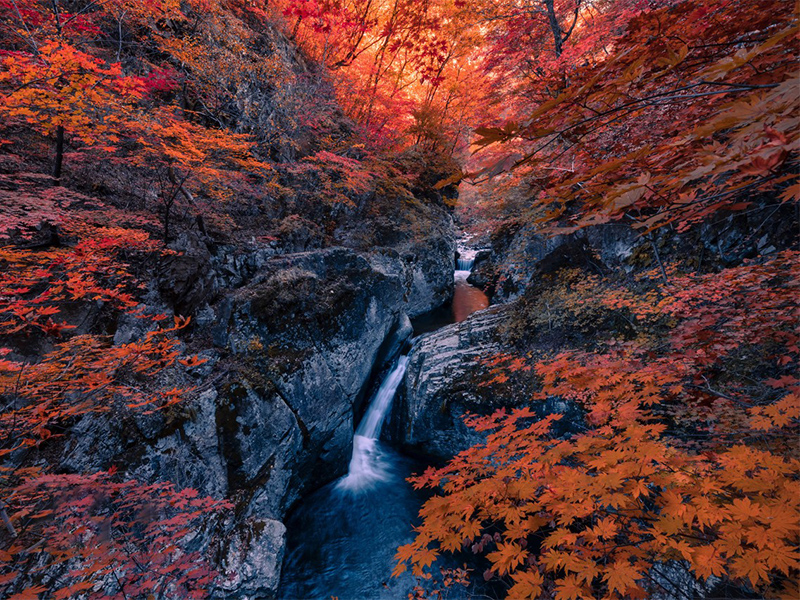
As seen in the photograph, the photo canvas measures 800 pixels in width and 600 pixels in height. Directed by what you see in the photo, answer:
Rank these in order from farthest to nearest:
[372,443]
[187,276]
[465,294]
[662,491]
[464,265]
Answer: [464,265] < [465,294] < [372,443] < [187,276] < [662,491]

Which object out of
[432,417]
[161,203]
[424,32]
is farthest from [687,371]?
[424,32]

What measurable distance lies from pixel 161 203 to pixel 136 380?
4.82 meters

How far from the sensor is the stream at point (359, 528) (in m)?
5.65

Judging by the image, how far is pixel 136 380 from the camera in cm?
549

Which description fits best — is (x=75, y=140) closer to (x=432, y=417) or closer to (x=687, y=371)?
(x=432, y=417)

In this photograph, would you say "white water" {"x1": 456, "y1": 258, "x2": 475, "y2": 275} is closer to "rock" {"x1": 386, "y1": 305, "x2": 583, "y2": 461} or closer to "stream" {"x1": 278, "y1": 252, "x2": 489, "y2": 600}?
"rock" {"x1": 386, "y1": 305, "x2": 583, "y2": 461}

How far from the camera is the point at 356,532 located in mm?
6703

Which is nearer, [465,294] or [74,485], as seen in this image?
[74,485]

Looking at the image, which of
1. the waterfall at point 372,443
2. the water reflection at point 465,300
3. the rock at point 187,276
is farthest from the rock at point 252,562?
the water reflection at point 465,300

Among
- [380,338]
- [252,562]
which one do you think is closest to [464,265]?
[380,338]

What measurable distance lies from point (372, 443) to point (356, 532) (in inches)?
108

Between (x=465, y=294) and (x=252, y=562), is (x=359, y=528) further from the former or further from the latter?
(x=465, y=294)

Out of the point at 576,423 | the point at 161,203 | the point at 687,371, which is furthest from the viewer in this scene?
the point at 161,203

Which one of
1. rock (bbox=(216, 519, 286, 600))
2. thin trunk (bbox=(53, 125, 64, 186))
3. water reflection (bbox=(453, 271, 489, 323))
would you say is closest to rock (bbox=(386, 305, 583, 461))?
rock (bbox=(216, 519, 286, 600))
